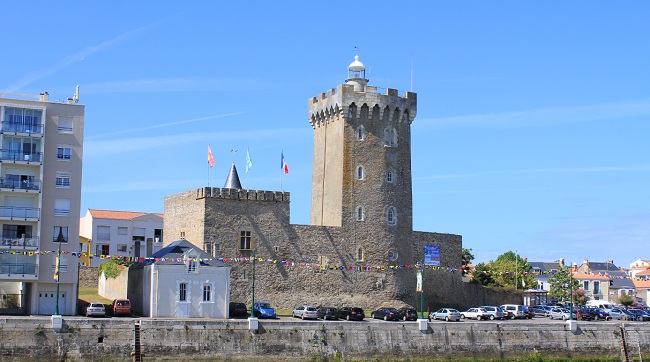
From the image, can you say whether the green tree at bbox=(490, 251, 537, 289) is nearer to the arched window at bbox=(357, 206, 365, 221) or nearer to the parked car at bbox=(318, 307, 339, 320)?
the arched window at bbox=(357, 206, 365, 221)

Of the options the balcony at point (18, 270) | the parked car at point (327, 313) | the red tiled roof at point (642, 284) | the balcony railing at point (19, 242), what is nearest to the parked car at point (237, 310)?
the parked car at point (327, 313)

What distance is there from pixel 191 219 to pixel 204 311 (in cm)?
1064

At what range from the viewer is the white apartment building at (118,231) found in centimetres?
9069

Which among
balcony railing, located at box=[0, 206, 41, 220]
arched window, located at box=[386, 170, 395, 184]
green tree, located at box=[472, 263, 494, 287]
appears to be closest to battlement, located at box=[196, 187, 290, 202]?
arched window, located at box=[386, 170, 395, 184]

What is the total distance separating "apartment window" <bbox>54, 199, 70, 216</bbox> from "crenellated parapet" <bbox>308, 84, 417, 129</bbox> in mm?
21255

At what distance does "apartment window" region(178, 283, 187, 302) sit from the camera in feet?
177

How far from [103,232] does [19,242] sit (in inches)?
1520

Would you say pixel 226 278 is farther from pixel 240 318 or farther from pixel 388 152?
pixel 388 152

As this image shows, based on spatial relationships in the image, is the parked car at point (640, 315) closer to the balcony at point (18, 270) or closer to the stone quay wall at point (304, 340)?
the stone quay wall at point (304, 340)

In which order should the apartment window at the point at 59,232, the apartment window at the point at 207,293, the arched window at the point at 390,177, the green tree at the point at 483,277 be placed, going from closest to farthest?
1. the apartment window at the point at 59,232
2. the apartment window at the point at 207,293
3. the arched window at the point at 390,177
4. the green tree at the point at 483,277

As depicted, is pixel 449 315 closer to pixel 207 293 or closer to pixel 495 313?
pixel 495 313

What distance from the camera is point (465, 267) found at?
9362 centimetres

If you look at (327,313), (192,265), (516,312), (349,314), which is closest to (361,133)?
(349,314)

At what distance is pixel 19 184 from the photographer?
2125 inches
